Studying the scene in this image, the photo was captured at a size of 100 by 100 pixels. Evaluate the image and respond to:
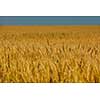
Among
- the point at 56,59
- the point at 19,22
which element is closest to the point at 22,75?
the point at 56,59

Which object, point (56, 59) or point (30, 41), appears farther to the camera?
point (30, 41)

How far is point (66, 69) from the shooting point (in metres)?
1.95

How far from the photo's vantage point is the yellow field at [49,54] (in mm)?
1937

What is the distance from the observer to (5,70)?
1979 mm

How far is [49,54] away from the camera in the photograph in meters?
2.03

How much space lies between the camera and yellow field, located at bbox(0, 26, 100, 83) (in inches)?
76.2
